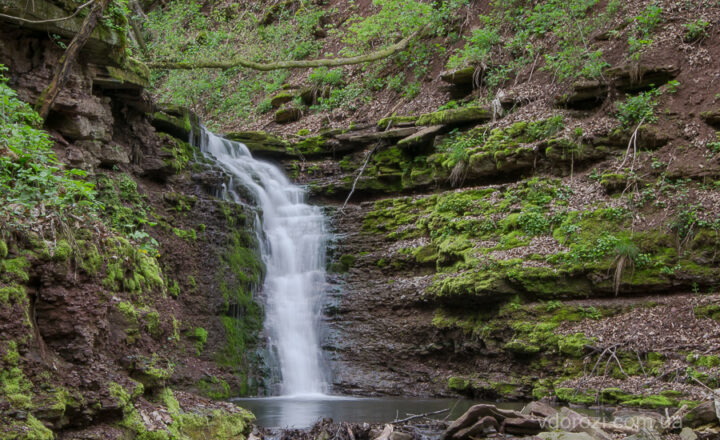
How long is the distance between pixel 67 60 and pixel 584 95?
36.1ft

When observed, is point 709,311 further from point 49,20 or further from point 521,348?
point 49,20

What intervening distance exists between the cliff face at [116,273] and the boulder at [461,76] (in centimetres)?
731

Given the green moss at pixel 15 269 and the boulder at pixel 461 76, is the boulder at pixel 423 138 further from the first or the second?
the green moss at pixel 15 269

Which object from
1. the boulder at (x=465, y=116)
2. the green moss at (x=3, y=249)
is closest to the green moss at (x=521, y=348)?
the boulder at (x=465, y=116)

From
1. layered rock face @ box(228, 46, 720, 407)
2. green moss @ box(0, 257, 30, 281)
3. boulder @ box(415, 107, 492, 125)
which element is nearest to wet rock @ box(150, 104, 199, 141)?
layered rock face @ box(228, 46, 720, 407)

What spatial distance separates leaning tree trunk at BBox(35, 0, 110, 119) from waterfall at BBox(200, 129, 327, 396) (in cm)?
503

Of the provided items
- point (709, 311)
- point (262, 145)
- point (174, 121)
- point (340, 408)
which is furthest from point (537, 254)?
point (174, 121)

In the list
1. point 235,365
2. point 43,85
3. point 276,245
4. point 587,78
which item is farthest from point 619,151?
point 43,85

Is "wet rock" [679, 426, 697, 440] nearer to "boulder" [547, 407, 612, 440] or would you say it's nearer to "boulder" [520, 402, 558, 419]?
"boulder" [547, 407, 612, 440]

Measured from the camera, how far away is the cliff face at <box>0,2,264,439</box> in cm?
415

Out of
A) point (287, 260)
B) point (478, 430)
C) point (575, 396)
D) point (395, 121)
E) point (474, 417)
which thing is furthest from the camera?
point (395, 121)

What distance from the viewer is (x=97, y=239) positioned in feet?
17.7

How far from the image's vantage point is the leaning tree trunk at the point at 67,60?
28.4 ft

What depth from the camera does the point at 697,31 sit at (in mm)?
12188
